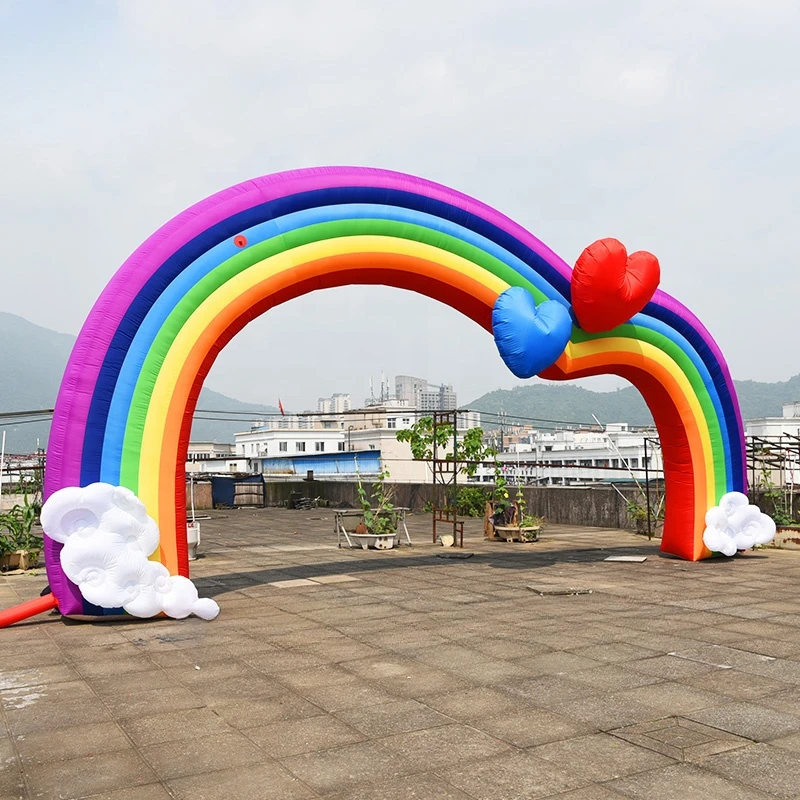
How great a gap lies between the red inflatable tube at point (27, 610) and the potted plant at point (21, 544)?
4812 millimetres

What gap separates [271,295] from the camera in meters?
9.91

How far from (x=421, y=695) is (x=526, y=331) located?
18.1ft

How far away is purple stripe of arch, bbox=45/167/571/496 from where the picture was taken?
28.8 ft

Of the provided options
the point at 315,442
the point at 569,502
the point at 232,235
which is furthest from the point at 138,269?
the point at 315,442

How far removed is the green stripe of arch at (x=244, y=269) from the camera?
9031mm

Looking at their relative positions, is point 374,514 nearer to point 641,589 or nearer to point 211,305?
point 641,589

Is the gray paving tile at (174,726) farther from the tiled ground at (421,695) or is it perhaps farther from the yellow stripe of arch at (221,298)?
the yellow stripe of arch at (221,298)

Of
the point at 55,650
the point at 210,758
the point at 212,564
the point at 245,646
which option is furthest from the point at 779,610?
the point at 212,564

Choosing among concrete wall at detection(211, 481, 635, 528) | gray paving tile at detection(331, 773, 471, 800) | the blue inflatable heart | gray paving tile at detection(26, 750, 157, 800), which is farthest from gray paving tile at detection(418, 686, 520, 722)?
concrete wall at detection(211, 481, 635, 528)

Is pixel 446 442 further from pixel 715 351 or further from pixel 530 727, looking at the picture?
pixel 530 727

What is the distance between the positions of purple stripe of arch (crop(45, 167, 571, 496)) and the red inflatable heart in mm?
2147

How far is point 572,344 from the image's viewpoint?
A: 11.5 metres

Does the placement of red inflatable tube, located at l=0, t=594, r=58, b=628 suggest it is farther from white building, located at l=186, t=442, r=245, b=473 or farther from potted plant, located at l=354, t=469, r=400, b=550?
white building, located at l=186, t=442, r=245, b=473

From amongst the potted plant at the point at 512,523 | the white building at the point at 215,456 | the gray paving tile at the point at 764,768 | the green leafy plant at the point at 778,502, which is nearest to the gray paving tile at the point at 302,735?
the gray paving tile at the point at 764,768
